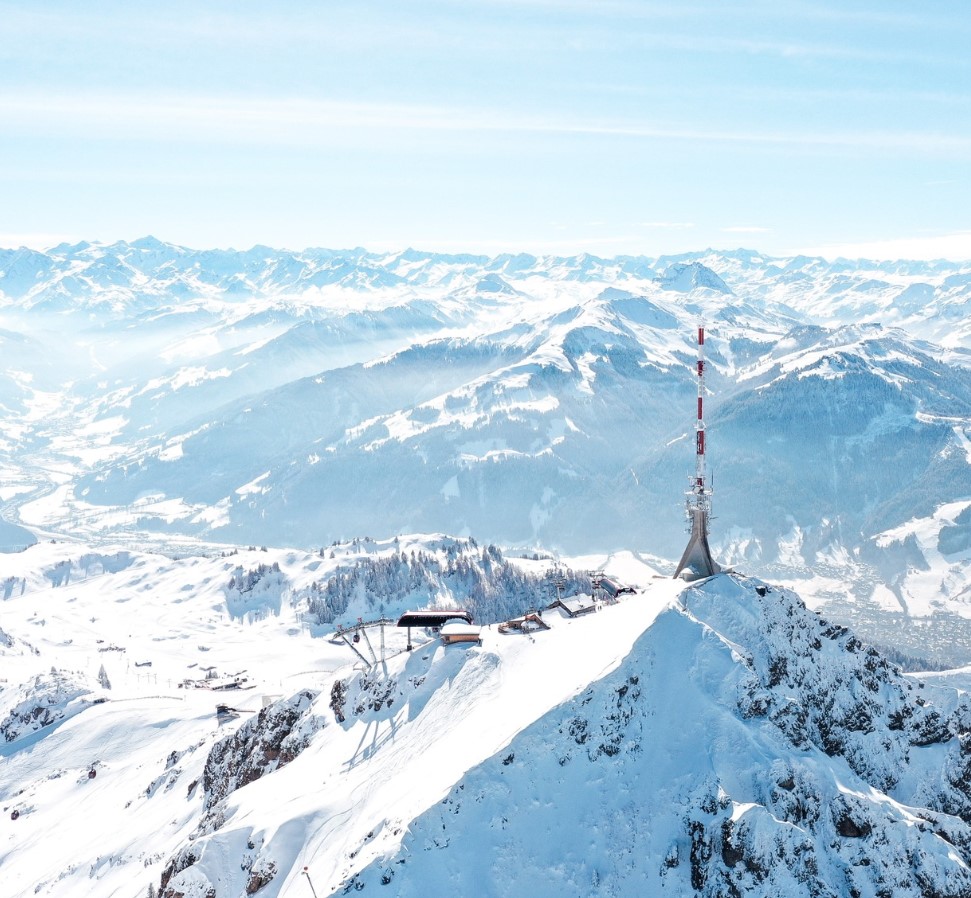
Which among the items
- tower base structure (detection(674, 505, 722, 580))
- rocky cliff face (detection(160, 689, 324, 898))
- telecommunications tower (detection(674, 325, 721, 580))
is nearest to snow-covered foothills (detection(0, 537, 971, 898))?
rocky cliff face (detection(160, 689, 324, 898))

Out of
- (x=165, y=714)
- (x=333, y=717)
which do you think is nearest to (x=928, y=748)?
(x=333, y=717)

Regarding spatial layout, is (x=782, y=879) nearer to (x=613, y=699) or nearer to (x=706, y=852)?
(x=706, y=852)

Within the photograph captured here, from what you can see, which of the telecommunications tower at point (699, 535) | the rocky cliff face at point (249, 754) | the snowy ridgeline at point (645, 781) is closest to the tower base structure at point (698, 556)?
the telecommunications tower at point (699, 535)

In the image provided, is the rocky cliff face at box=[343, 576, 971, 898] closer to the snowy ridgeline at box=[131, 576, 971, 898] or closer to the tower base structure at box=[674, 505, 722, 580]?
the snowy ridgeline at box=[131, 576, 971, 898]

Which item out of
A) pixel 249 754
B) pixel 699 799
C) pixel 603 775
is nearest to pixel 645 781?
pixel 603 775

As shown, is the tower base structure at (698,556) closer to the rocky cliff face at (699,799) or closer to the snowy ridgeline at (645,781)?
the snowy ridgeline at (645,781)

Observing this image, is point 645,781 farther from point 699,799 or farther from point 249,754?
point 249,754
